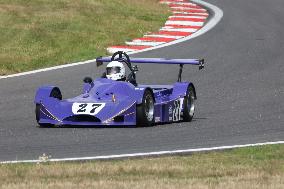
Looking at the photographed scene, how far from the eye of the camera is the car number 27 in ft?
43.3

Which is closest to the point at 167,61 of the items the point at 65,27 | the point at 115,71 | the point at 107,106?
the point at 115,71

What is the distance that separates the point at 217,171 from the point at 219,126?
420 centimetres

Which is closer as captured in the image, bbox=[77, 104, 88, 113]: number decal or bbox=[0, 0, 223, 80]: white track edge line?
bbox=[77, 104, 88, 113]: number decal

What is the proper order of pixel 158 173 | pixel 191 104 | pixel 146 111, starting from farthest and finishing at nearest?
1. pixel 191 104
2. pixel 146 111
3. pixel 158 173

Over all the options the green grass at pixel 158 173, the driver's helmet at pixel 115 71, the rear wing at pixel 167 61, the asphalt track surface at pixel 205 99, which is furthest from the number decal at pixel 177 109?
the green grass at pixel 158 173

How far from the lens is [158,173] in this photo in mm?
9320

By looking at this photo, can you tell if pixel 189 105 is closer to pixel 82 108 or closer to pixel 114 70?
pixel 114 70

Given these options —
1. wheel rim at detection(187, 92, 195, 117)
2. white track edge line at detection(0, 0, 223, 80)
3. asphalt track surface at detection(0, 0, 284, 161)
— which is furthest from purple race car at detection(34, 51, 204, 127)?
white track edge line at detection(0, 0, 223, 80)

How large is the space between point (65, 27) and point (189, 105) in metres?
9.50

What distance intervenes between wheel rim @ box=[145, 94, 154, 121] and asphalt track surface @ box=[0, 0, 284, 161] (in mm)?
180

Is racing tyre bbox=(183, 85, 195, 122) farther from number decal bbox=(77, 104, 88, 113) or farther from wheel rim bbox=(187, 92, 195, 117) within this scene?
number decal bbox=(77, 104, 88, 113)

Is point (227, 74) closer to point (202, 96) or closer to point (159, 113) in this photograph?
point (202, 96)

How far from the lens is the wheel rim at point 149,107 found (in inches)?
A: 539

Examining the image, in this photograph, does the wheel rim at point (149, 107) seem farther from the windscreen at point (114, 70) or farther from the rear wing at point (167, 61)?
the rear wing at point (167, 61)
